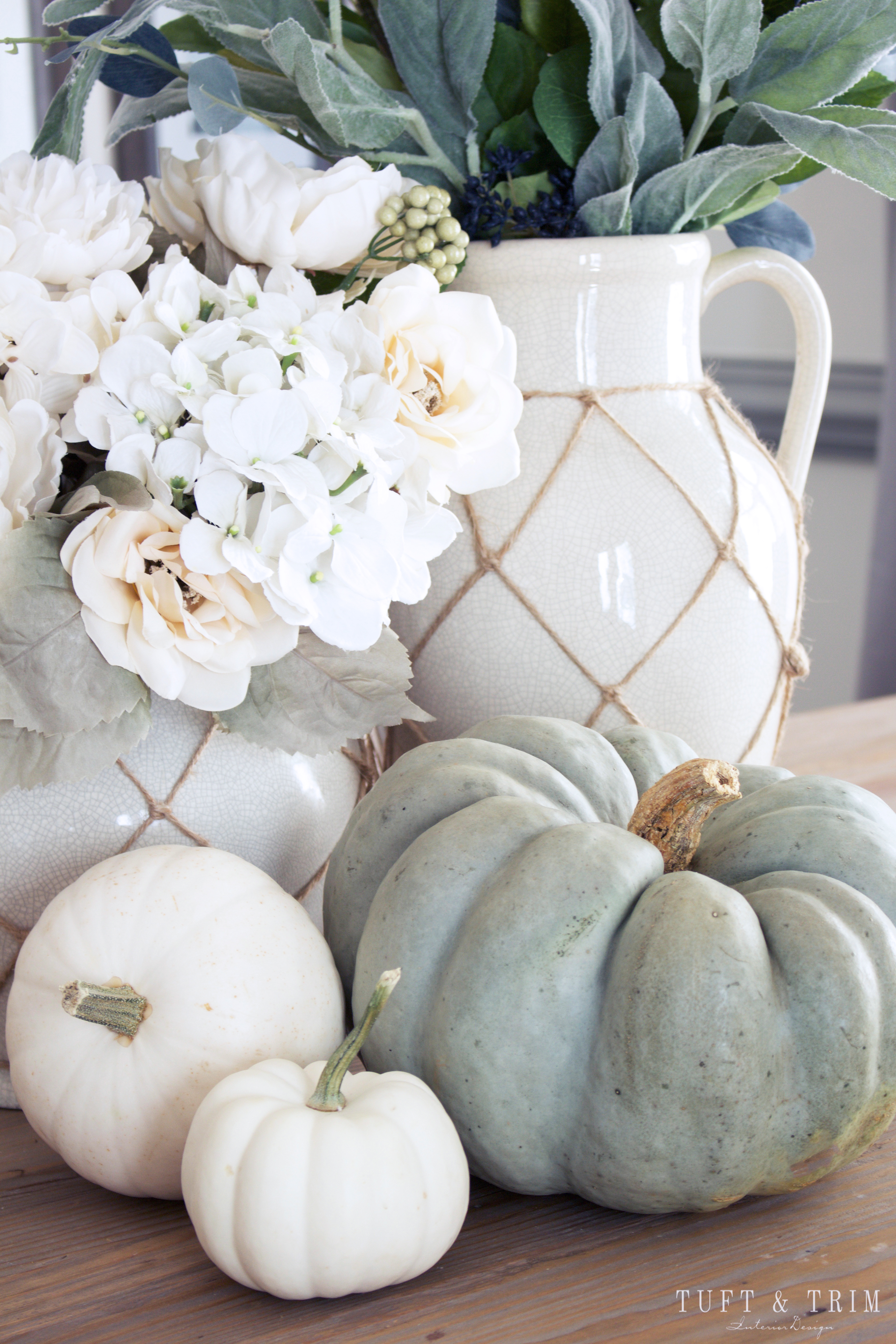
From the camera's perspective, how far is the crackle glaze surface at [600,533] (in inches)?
25.7

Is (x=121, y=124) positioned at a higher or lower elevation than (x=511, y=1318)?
higher

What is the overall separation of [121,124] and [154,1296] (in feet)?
2.06

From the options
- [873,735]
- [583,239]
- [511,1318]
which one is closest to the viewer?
[511,1318]

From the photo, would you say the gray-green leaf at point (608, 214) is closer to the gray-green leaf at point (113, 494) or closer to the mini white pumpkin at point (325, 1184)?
the gray-green leaf at point (113, 494)

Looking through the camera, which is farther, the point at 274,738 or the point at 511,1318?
the point at 274,738

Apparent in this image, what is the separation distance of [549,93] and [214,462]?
330 mm

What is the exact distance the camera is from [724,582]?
2.19ft

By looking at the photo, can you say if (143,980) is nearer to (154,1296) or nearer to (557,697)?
(154,1296)

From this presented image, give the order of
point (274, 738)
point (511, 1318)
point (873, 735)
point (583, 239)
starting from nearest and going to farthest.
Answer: point (511, 1318)
point (274, 738)
point (583, 239)
point (873, 735)

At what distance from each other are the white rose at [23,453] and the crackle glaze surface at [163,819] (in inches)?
4.3

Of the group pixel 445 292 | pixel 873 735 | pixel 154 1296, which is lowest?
pixel 873 735

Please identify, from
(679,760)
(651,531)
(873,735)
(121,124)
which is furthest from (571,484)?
(873,735)

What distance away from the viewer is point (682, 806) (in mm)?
486

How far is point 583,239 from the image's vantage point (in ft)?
2.11
